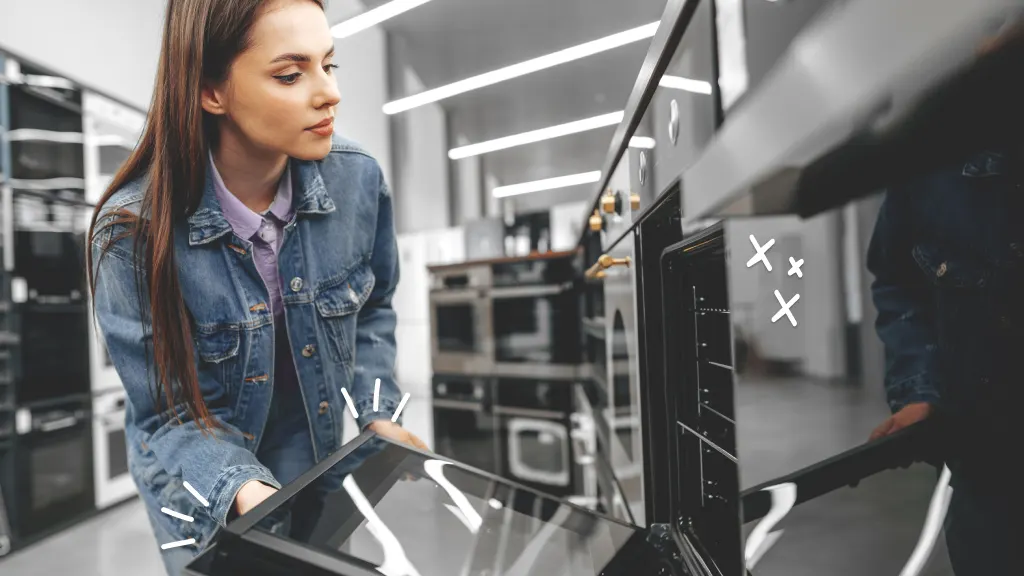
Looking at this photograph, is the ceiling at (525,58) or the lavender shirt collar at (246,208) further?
the ceiling at (525,58)

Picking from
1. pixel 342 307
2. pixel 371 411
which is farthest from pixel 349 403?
pixel 342 307

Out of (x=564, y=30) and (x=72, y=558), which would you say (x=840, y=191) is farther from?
(x=564, y=30)

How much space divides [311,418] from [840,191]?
0.90 meters

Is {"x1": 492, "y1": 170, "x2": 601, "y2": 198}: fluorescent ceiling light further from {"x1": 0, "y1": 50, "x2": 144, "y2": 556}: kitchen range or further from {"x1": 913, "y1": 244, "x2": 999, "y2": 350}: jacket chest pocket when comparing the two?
{"x1": 913, "y1": 244, "x2": 999, "y2": 350}: jacket chest pocket

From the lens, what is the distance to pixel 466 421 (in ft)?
9.01

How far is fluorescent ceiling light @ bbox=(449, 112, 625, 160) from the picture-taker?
15.1 ft

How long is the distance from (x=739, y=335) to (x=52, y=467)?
9.57 ft

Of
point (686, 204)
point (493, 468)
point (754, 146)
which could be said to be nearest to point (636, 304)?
point (686, 204)

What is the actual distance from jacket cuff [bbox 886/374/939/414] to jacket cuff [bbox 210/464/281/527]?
73 centimetres

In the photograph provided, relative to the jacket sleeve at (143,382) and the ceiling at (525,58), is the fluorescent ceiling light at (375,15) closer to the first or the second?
the ceiling at (525,58)

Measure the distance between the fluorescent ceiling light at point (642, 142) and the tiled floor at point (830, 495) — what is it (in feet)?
1.43

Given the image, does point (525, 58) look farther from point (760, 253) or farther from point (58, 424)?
point (760, 253)

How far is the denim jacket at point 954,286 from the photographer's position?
21 centimetres

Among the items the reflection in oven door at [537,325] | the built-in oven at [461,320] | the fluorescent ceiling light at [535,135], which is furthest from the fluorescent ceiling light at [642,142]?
the fluorescent ceiling light at [535,135]
